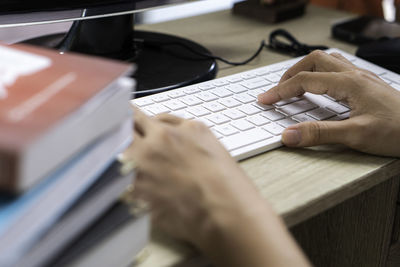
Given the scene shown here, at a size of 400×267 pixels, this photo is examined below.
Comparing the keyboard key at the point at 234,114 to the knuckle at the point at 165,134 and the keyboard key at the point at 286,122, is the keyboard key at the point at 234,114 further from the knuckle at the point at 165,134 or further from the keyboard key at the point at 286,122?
the knuckle at the point at 165,134

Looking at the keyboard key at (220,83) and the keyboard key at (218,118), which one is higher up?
the keyboard key at (220,83)

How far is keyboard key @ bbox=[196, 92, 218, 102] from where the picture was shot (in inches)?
27.7

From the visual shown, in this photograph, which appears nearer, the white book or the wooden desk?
the white book

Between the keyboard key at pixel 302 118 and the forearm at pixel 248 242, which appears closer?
the forearm at pixel 248 242

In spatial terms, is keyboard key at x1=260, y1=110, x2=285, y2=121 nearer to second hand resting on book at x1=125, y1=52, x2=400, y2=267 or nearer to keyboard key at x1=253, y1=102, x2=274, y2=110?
keyboard key at x1=253, y1=102, x2=274, y2=110

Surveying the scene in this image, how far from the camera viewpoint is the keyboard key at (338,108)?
706mm

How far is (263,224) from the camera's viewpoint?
44cm

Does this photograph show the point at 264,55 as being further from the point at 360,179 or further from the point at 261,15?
the point at 360,179

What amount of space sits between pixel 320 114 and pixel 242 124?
0.12 m

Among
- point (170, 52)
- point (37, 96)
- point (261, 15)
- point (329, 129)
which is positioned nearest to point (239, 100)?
point (329, 129)

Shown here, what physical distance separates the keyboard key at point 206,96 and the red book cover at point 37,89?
0.31 m

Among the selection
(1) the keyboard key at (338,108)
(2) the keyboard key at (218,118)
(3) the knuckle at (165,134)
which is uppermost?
(3) the knuckle at (165,134)

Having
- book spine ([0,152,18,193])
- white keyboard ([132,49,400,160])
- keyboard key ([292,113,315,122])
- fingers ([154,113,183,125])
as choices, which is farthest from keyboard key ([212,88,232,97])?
book spine ([0,152,18,193])

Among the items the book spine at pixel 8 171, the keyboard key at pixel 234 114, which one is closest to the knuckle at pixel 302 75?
the keyboard key at pixel 234 114
